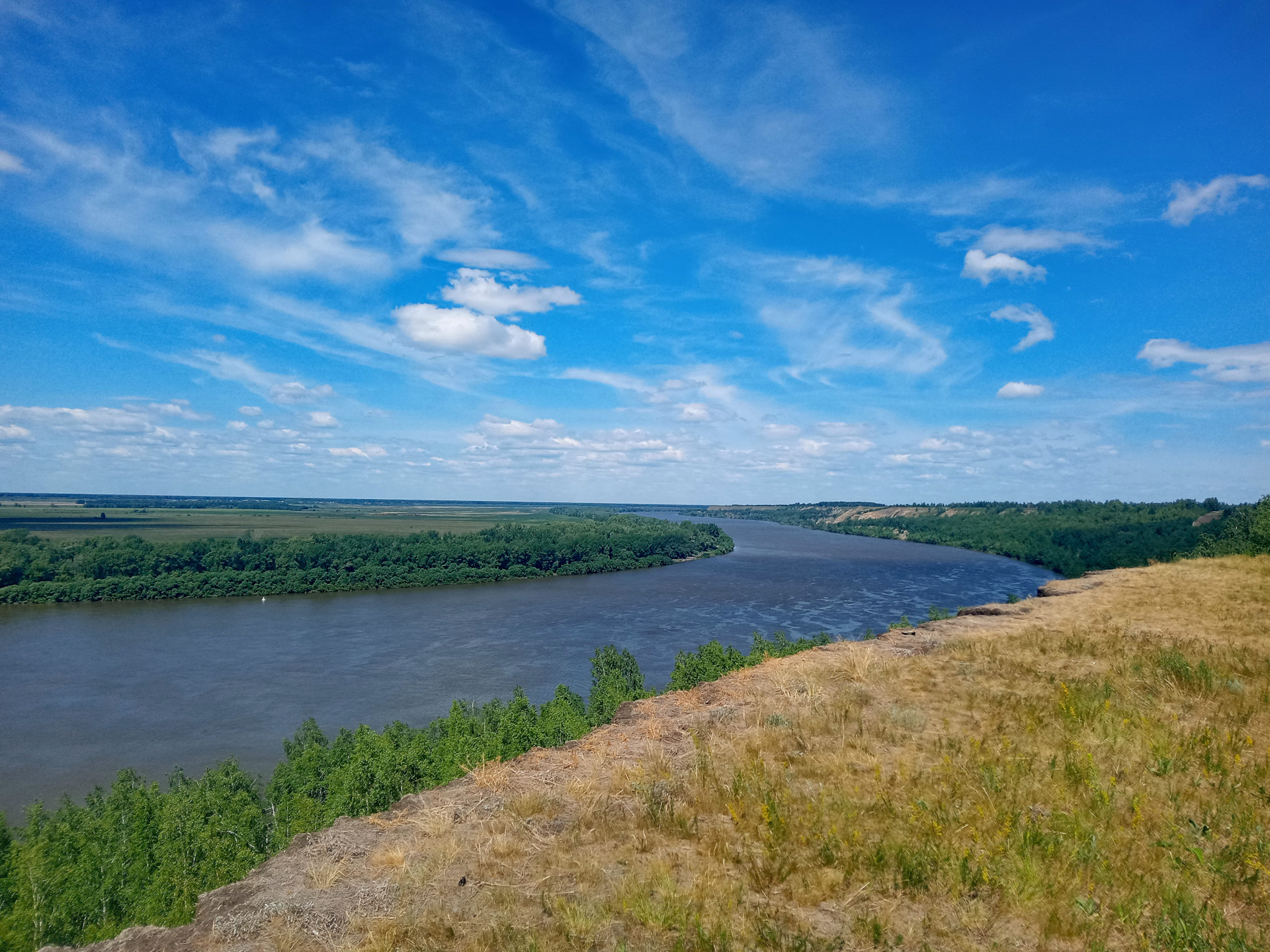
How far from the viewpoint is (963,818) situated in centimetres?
512

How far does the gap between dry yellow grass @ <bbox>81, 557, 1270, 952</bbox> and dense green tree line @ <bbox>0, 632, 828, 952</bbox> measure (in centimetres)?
1165

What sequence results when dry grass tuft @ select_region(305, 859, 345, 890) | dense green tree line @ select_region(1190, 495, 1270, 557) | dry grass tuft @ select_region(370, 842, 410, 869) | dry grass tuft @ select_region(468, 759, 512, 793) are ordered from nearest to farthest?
dry grass tuft @ select_region(305, 859, 345, 890) → dry grass tuft @ select_region(370, 842, 410, 869) → dry grass tuft @ select_region(468, 759, 512, 793) → dense green tree line @ select_region(1190, 495, 1270, 557)

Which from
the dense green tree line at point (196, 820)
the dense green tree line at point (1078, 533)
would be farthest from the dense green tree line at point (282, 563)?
the dense green tree line at point (1078, 533)

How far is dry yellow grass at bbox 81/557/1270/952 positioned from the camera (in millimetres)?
4078

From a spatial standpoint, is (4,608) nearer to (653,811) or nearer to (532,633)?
(532,633)

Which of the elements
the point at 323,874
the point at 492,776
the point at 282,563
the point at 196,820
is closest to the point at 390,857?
the point at 323,874

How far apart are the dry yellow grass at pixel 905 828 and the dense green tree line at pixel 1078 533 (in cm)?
7849

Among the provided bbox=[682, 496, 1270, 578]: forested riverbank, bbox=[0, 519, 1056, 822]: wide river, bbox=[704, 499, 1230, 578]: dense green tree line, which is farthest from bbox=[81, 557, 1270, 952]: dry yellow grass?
bbox=[704, 499, 1230, 578]: dense green tree line

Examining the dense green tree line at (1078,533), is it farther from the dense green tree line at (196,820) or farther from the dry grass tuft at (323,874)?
the dry grass tuft at (323,874)

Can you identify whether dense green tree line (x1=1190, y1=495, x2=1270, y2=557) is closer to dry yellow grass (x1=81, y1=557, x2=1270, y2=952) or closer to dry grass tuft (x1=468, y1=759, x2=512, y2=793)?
dry yellow grass (x1=81, y1=557, x2=1270, y2=952)

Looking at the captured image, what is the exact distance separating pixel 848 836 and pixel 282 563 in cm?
10488

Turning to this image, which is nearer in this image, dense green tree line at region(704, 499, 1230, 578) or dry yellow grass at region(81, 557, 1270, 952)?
dry yellow grass at region(81, 557, 1270, 952)

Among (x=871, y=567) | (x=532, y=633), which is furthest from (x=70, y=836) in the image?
(x=871, y=567)

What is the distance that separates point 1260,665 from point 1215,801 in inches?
203
